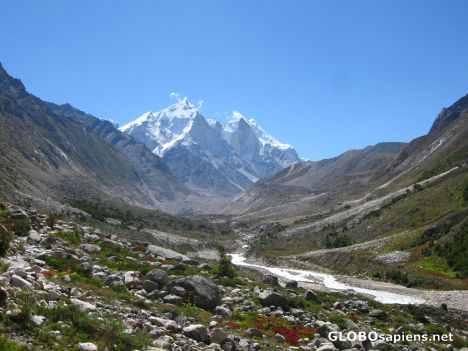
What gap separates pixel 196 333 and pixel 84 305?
4626mm

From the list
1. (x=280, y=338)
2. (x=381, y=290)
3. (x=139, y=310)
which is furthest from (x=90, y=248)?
(x=381, y=290)

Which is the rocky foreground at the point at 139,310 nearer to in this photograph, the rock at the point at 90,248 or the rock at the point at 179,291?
the rock at the point at 179,291

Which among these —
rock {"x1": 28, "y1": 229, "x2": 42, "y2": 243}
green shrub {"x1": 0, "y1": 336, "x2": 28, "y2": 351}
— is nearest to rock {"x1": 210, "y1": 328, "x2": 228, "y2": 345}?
green shrub {"x1": 0, "y1": 336, "x2": 28, "y2": 351}

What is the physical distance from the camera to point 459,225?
87.3 meters

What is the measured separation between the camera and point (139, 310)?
2102cm

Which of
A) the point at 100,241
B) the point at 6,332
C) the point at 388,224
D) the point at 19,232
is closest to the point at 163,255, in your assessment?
the point at 100,241

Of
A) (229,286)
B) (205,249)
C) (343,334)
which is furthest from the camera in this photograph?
(205,249)

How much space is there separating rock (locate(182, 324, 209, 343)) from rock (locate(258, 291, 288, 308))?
36.0ft

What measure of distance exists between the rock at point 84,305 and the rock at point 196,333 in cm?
376

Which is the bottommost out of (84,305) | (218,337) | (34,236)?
(218,337)

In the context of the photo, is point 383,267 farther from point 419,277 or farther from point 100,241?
point 100,241

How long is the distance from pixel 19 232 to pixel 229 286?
1547cm

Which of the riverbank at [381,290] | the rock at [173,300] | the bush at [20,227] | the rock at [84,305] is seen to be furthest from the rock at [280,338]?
the riverbank at [381,290]

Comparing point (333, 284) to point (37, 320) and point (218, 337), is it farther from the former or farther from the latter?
point (37, 320)
